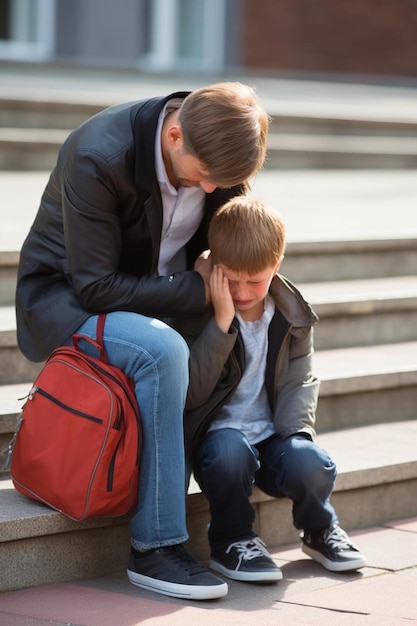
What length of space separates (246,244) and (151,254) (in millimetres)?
289

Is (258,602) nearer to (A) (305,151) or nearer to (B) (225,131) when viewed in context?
(B) (225,131)

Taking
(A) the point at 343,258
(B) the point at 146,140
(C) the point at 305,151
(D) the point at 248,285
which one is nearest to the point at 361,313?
(A) the point at 343,258

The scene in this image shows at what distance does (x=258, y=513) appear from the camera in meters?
3.07

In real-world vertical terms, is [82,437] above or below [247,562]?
above

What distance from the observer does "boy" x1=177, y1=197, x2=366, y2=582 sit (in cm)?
278

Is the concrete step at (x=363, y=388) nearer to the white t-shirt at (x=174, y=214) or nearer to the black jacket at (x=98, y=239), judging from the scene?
the white t-shirt at (x=174, y=214)

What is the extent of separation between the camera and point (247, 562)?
9.06 ft

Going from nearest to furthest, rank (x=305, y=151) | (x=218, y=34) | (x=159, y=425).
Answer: (x=159, y=425) < (x=305, y=151) < (x=218, y=34)

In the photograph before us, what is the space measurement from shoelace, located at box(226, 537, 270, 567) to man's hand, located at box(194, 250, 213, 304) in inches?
25.2

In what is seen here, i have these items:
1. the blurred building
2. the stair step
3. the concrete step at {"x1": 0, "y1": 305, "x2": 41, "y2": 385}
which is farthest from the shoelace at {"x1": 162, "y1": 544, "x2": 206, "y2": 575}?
the blurred building

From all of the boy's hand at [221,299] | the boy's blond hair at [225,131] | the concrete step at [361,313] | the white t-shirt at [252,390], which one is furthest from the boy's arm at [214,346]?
the concrete step at [361,313]

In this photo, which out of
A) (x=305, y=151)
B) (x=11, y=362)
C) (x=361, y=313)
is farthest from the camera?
(x=305, y=151)

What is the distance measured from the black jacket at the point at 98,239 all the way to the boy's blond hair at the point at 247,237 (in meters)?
0.11

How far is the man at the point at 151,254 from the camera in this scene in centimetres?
258
